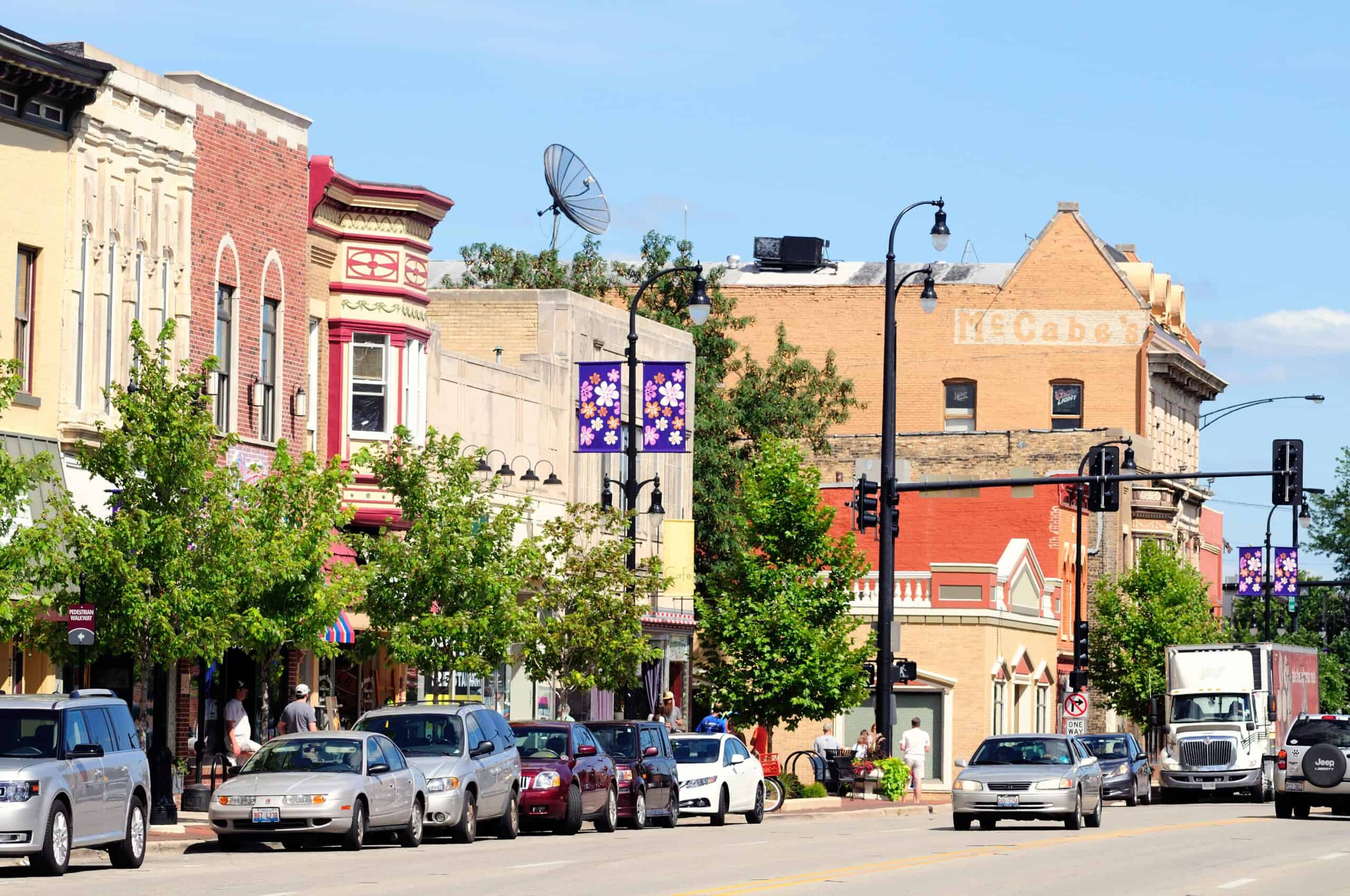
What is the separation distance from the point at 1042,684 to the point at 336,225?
34.4 m

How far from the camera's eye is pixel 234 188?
37500 millimetres

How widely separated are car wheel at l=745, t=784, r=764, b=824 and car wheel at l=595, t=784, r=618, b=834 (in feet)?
15.3

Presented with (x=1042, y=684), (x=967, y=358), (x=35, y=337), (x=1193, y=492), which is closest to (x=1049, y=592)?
(x=1042, y=684)

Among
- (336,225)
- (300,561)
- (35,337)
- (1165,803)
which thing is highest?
(336,225)

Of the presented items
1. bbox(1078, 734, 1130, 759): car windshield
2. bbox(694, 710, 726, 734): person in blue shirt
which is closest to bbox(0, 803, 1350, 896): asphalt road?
bbox(694, 710, 726, 734): person in blue shirt

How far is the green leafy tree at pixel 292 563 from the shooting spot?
95.1 feet

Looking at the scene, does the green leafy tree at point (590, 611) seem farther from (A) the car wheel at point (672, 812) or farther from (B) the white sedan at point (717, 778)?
(A) the car wheel at point (672, 812)

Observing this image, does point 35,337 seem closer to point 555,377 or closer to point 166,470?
point 166,470

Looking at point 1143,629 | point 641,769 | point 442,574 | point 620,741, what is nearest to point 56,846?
point 641,769

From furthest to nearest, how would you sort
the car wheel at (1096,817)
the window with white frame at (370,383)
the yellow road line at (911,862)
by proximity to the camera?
1. the window with white frame at (370,383)
2. the car wheel at (1096,817)
3. the yellow road line at (911,862)

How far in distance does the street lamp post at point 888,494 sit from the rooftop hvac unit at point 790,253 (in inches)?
1690

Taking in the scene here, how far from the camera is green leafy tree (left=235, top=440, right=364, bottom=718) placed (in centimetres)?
2898

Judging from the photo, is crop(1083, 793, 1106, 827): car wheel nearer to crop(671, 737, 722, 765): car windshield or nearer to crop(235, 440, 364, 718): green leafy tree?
crop(671, 737, 722, 765): car windshield

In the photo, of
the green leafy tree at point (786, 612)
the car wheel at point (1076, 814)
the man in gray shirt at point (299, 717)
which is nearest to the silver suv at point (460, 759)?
the man in gray shirt at point (299, 717)
